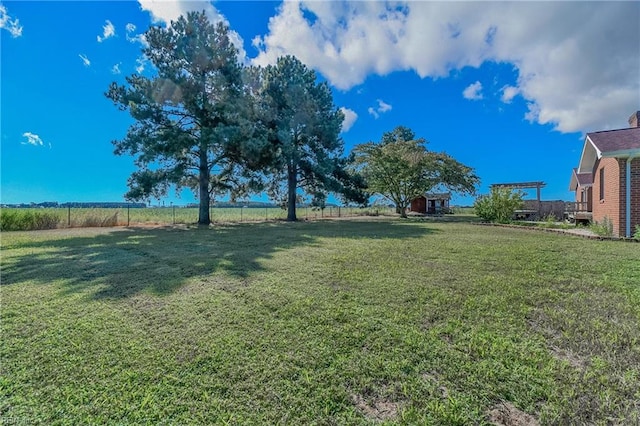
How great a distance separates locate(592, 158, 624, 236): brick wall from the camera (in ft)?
27.7

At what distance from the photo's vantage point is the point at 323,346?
238cm

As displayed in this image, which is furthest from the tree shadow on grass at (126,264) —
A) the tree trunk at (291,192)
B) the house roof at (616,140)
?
the tree trunk at (291,192)

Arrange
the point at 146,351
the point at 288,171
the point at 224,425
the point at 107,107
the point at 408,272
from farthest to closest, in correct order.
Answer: the point at 288,171 → the point at 107,107 → the point at 408,272 → the point at 146,351 → the point at 224,425

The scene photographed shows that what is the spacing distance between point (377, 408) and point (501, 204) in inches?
617

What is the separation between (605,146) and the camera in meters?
8.56

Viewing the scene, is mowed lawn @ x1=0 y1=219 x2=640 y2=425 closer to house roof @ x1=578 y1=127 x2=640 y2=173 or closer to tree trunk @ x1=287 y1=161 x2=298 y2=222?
house roof @ x1=578 y1=127 x2=640 y2=173

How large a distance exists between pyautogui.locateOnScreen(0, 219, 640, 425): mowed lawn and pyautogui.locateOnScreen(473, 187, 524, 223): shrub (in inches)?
429

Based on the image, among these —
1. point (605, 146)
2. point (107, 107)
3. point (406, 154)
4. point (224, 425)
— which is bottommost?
point (224, 425)

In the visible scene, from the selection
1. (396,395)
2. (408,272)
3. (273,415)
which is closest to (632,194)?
(408,272)

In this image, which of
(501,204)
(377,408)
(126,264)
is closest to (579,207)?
(501,204)

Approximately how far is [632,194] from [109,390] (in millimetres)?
12166

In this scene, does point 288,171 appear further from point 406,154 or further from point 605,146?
point 605,146

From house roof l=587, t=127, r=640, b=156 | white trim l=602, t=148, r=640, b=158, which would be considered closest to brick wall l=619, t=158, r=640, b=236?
white trim l=602, t=148, r=640, b=158

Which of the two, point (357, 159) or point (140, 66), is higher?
point (140, 66)
